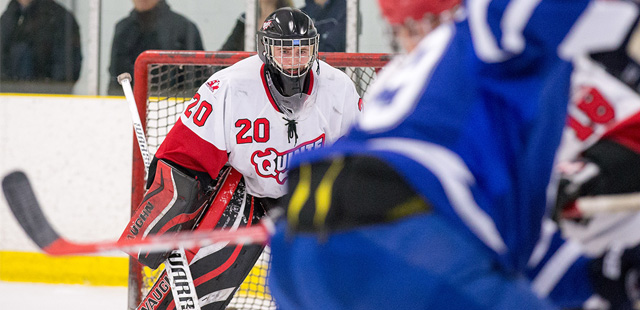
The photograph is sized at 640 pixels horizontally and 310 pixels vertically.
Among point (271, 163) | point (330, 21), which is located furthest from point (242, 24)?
point (271, 163)

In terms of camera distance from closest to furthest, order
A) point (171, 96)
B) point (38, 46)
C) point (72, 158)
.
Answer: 1. point (171, 96)
2. point (72, 158)
3. point (38, 46)

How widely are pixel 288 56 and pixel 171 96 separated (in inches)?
38.0

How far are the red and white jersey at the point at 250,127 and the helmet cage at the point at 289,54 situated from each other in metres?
0.07

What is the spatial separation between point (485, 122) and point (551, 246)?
19 centimetres

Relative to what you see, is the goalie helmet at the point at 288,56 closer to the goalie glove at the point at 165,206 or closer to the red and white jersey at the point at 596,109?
the goalie glove at the point at 165,206

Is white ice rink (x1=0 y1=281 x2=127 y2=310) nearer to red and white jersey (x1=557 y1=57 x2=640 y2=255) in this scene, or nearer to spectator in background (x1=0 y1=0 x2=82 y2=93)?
spectator in background (x1=0 y1=0 x2=82 y2=93)

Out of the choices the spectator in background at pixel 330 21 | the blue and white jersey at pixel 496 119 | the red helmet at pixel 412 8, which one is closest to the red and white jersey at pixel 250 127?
the spectator in background at pixel 330 21

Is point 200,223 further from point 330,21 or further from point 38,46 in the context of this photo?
point 38,46

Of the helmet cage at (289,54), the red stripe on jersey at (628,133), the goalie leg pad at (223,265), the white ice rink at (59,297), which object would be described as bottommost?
the white ice rink at (59,297)

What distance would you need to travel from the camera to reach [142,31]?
365 cm

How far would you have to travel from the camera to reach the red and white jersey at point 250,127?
6.88ft

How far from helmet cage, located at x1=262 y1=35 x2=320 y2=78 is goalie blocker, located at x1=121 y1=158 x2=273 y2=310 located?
364 millimetres

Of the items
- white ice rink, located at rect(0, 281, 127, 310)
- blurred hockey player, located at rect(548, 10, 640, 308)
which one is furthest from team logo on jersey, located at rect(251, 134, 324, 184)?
blurred hockey player, located at rect(548, 10, 640, 308)

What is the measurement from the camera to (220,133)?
6.89 ft
